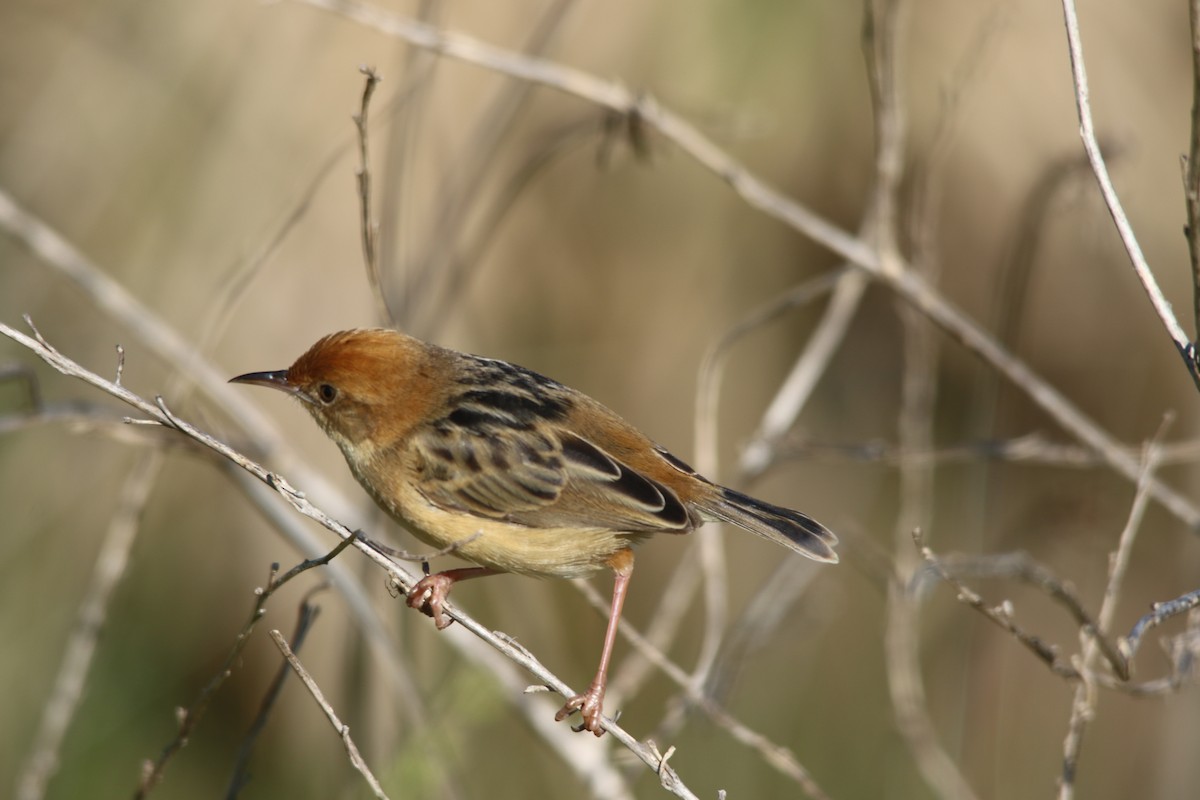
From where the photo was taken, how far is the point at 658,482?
4148 mm

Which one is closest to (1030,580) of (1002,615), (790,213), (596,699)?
(1002,615)

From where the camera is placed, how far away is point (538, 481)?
159 inches

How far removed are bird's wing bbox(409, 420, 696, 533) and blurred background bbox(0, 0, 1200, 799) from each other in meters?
0.99

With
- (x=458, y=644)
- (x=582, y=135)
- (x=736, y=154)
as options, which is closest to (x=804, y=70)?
(x=736, y=154)

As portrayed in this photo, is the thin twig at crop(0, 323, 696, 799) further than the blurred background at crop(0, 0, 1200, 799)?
No

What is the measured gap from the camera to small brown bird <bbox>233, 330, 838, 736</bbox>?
3934 millimetres

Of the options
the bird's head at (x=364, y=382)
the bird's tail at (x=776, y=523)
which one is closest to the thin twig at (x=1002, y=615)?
the bird's tail at (x=776, y=523)

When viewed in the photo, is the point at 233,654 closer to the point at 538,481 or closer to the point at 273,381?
the point at 538,481

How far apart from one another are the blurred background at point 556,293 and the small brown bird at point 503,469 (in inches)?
29.8

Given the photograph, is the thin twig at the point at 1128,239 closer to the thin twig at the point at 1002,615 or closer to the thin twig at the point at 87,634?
the thin twig at the point at 1002,615

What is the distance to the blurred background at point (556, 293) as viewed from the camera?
5895 mm

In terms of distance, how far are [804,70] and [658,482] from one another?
429cm

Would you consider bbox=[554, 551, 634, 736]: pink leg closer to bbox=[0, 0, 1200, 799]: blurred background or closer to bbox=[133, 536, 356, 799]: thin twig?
bbox=[133, 536, 356, 799]: thin twig

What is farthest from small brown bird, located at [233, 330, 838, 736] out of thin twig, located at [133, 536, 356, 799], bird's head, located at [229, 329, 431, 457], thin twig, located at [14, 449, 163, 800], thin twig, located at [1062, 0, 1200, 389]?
thin twig, located at [1062, 0, 1200, 389]
